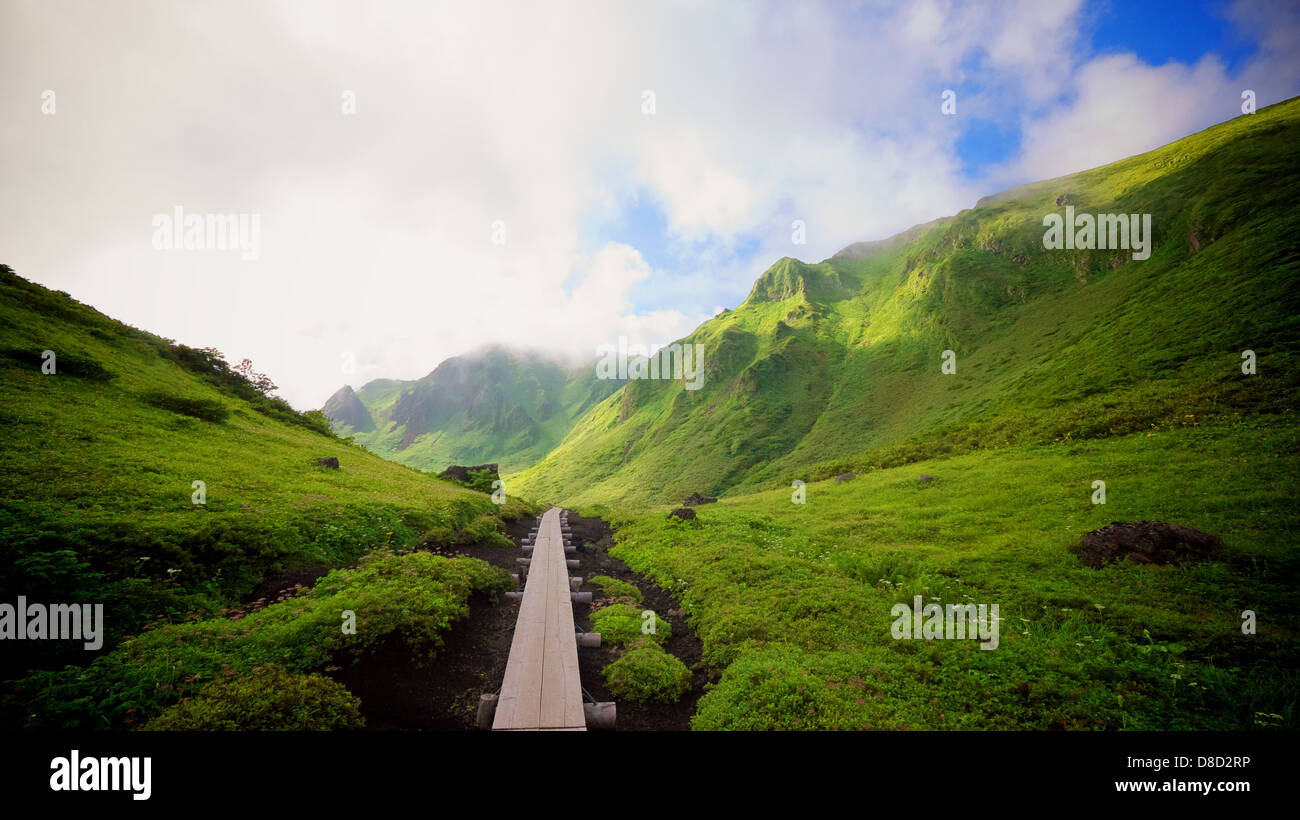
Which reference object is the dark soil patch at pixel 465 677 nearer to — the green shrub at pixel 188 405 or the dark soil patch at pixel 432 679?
the dark soil patch at pixel 432 679

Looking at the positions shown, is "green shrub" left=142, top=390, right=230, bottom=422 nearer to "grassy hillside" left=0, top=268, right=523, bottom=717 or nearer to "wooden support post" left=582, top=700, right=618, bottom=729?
"grassy hillside" left=0, top=268, right=523, bottom=717

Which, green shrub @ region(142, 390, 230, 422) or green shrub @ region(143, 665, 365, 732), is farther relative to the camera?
green shrub @ region(142, 390, 230, 422)

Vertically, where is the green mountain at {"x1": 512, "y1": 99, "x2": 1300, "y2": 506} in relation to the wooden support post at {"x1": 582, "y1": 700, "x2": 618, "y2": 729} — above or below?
above

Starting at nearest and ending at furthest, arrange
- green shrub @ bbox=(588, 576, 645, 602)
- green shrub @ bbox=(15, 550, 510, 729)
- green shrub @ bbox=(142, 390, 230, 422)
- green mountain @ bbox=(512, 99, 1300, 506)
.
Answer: green shrub @ bbox=(15, 550, 510, 729)
green shrub @ bbox=(588, 576, 645, 602)
green shrub @ bbox=(142, 390, 230, 422)
green mountain @ bbox=(512, 99, 1300, 506)

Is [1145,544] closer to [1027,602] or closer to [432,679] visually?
[1027,602]

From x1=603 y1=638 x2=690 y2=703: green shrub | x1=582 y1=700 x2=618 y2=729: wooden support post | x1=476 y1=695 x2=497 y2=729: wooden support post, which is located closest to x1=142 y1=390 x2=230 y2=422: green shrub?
x1=476 y1=695 x2=497 y2=729: wooden support post

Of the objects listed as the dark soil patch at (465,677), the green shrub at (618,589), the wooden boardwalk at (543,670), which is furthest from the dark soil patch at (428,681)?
the green shrub at (618,589)

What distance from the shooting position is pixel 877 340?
9662cm

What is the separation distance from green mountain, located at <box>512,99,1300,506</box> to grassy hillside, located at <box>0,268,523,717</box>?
41.1 m

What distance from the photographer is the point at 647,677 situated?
8.08m

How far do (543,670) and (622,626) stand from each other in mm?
3574

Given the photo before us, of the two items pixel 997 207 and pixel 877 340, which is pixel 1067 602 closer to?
pixel 877 340

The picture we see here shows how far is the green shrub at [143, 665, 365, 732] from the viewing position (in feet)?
15.4
